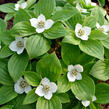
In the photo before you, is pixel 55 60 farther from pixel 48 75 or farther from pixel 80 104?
pixel 80 104

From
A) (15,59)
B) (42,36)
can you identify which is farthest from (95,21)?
(15,59)

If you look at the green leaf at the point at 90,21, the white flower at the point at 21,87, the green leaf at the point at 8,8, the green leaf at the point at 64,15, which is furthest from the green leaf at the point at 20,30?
the green leaf at the point at 8,8

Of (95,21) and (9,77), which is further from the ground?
(95,21)

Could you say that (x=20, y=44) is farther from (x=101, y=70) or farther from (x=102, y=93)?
(x=102, y=93)

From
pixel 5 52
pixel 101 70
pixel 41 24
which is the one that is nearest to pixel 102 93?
pixel 101 70

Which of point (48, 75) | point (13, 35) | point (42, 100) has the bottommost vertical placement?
point (42, 100)

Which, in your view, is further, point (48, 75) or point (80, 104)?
point (80, 104)
